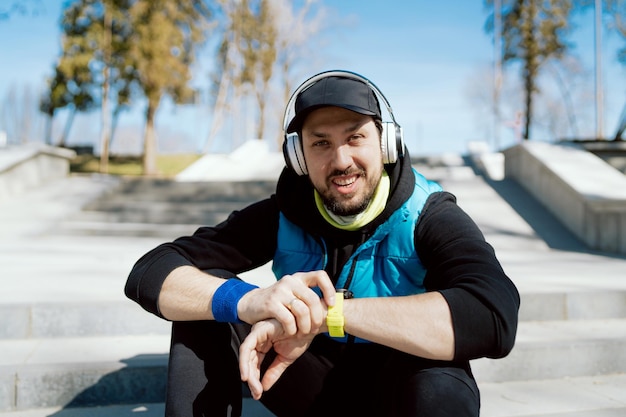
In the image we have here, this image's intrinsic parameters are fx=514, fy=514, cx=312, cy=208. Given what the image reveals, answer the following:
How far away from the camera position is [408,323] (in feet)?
4.93

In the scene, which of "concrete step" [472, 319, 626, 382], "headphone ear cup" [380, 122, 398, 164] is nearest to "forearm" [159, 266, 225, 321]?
"headphone ear cup" [380, 122, 398, 164]

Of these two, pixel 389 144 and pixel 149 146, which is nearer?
pixel 389 144

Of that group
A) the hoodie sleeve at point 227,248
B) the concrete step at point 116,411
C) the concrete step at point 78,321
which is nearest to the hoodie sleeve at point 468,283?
the hoodie sleeve at point 227,248

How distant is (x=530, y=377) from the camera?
8.96 ft

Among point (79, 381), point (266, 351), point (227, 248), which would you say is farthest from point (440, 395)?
point (79, 381)

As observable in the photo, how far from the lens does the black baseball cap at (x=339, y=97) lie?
1.75 m

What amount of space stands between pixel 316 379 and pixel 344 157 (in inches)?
30.9

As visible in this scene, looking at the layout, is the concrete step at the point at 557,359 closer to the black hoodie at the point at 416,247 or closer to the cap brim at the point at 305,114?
the black hoodie at the point at 416,247

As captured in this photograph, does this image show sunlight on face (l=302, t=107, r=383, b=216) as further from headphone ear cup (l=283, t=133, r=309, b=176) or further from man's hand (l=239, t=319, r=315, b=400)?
man's hand (l=239, t=319, r=315, b=400)

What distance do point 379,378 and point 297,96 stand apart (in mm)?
1024

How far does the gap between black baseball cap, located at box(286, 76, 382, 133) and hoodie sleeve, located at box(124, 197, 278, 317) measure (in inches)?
17.5

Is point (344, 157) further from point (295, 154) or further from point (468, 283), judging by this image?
point (468, 283)

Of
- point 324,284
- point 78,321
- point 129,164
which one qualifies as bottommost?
point 78,321

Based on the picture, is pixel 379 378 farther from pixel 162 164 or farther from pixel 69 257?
pixel 162 164
